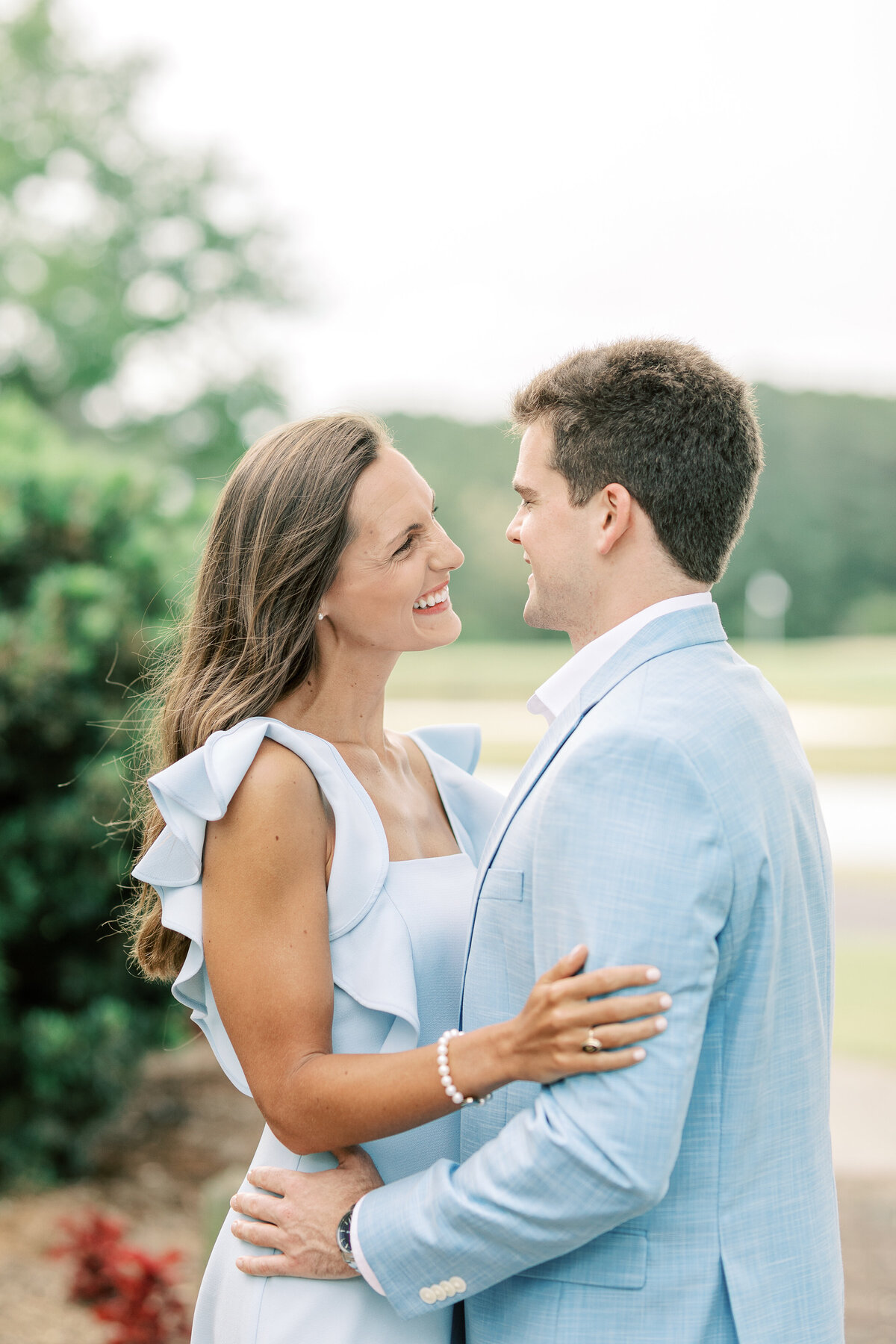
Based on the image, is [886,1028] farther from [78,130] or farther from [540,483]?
[78,130]

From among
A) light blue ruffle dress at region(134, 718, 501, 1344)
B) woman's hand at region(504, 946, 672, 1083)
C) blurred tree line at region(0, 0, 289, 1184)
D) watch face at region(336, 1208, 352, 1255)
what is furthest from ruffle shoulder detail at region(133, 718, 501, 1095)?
blurred tree line at region(0, 0, 289, 1184)

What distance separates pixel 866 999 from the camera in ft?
32.3

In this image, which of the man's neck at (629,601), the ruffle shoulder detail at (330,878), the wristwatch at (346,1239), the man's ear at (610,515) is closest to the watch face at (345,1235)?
the wristwatch at (346,1239)

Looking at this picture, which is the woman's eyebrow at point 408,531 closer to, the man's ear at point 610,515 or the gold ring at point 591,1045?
the man's ear at point 610,515

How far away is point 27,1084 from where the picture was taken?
5191 mm

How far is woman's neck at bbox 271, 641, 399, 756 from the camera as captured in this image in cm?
247

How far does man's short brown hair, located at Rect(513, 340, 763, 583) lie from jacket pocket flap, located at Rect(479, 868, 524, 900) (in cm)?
56

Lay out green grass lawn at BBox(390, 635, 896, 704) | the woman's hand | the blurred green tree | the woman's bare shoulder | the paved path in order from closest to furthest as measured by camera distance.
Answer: the woman's hand < the woman's bare shoulder < the paved path < the blurred green tree < green grass lawn at BBox(390, 635, 896, 704)

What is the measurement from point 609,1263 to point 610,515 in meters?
1.13

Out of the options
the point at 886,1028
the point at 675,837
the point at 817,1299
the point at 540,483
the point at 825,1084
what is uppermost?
the point at 540,483

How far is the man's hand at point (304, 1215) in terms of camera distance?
6.62 feet

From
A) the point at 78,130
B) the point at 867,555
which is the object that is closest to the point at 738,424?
the point at 78,130

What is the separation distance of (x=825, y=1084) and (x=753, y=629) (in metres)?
38.7

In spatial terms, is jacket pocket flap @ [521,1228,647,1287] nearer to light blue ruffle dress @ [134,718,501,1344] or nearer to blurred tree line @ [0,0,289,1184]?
light blue ruffle dress @ [134,718,501,1344]
